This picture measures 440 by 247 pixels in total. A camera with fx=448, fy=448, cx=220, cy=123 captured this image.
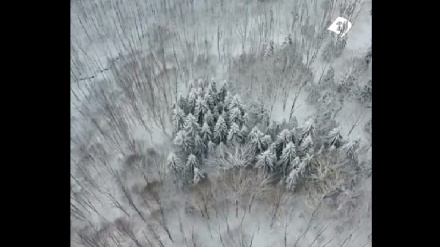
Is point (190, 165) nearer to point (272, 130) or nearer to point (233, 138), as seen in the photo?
point (233, 138)

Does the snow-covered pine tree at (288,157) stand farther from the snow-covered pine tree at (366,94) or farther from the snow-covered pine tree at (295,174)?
the snow-covered pine tree at (366,94)

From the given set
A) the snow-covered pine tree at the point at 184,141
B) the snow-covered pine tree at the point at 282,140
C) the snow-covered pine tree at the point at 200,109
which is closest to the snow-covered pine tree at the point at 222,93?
the snow-covered pine tree at the point at 200,109

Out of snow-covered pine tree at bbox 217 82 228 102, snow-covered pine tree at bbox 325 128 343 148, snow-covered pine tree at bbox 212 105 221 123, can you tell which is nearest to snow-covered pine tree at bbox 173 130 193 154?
snow-covered pine tree at bbox 212 105 221 123

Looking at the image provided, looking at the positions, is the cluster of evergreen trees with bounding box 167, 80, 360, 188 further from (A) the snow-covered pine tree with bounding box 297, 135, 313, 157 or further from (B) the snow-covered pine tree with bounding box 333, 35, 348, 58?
(B) the snow-covered pine tree with bounding box 333, 35, 348, 58

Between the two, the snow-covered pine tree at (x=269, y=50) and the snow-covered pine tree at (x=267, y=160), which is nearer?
the snow-covered pine tree at (x=267, y=160)
